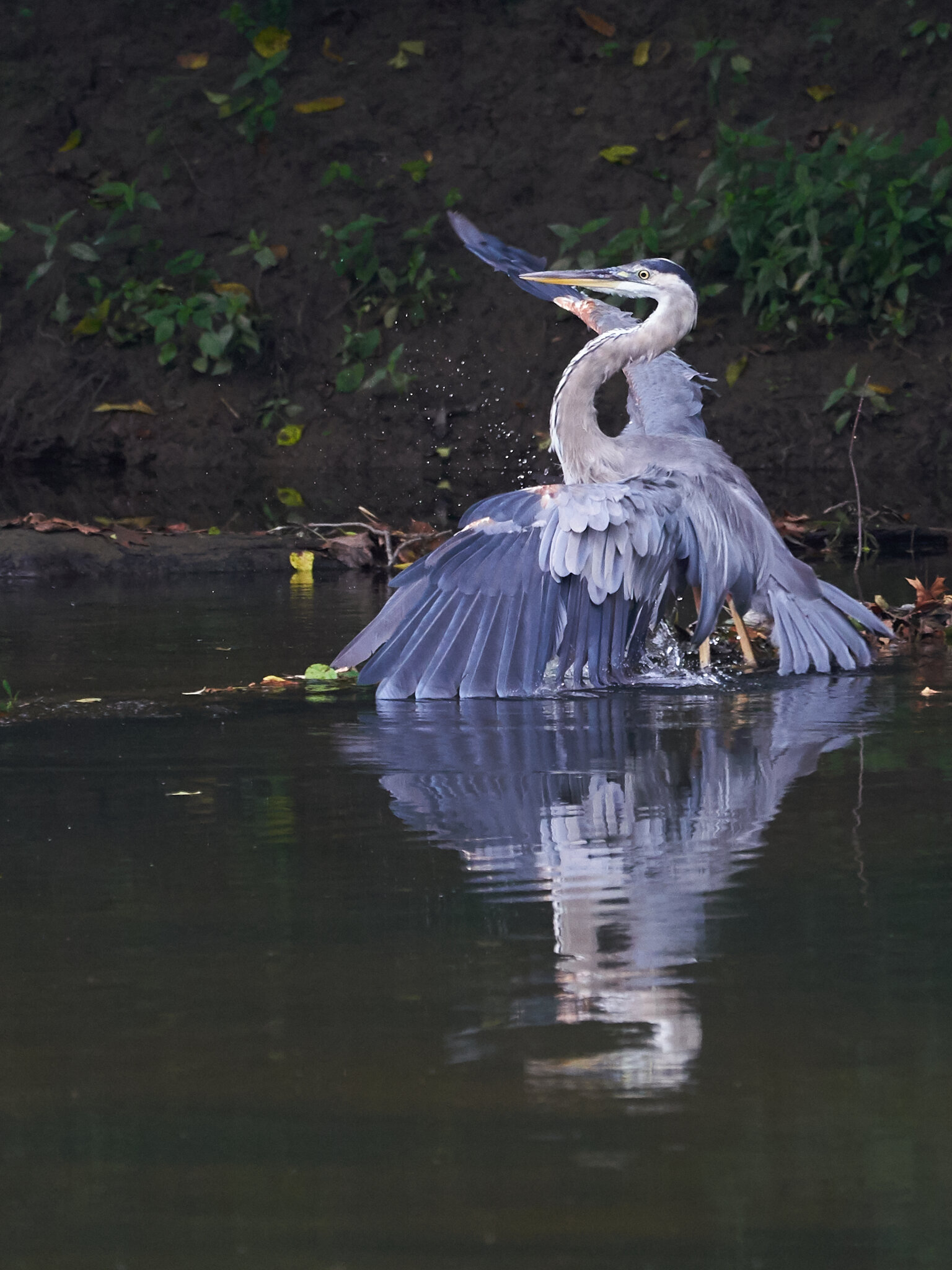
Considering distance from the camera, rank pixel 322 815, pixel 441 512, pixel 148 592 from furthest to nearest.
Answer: pixel 441 512 < pixel 148 592 < pixel 322 815

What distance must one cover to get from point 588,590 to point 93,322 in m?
9.46

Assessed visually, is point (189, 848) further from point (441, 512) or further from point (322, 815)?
point (441, 512)

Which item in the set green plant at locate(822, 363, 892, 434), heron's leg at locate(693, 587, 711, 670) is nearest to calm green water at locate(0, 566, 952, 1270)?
heron's leg at locate(693, 587, 711, 670)

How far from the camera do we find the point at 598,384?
7211mm

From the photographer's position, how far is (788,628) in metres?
6.39

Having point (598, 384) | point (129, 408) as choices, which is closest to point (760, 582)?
point (598, 384)

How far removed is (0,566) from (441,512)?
2889 millimetres

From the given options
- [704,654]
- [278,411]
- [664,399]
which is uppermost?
[278,411]

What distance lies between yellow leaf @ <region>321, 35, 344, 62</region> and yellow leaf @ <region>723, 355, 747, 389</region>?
182 inches

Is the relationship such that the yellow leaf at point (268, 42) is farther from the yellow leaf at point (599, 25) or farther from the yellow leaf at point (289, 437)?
the yellow leaf at point (289, 437)

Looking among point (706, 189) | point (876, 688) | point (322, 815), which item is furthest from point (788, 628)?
point (706, 189)

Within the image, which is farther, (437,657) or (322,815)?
(437,657)

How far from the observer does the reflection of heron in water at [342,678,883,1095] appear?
3078 millimetres

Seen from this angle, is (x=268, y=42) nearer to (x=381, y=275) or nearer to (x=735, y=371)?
(x=381, y=275)
